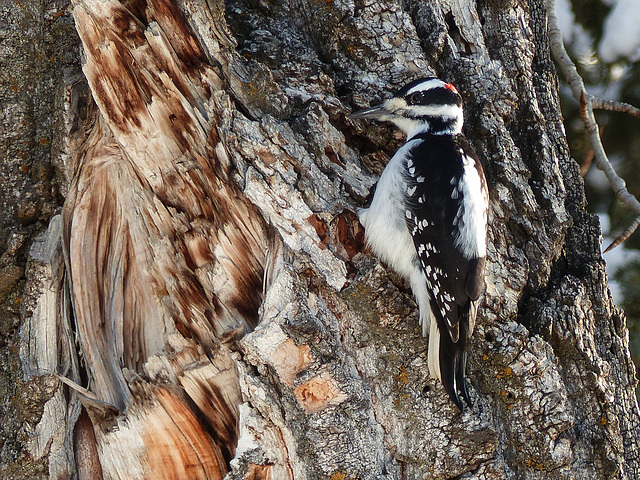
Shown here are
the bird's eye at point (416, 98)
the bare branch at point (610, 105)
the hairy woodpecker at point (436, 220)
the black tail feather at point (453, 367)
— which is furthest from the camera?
the bare branch at point (610, 105)

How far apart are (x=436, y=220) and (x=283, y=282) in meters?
0.80

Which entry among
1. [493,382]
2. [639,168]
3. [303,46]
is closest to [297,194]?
[303,46]

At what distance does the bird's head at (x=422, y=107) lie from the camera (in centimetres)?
237

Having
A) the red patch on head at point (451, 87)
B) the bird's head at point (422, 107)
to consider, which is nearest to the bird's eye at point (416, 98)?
the bird's head at point (422, 107)

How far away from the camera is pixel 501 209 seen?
7.74 feet

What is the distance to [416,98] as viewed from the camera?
8.11 ft

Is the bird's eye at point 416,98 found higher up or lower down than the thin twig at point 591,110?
higher up

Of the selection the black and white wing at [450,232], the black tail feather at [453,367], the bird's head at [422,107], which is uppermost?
the bird's head at [422,107]

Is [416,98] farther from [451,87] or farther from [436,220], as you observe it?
[436,220]

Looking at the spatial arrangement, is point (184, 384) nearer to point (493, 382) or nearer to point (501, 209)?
point (493, 382)

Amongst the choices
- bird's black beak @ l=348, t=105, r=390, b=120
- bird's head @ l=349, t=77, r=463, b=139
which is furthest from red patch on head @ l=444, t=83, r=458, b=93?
bird's black beak @ l=348, t=105, r=390, b=120

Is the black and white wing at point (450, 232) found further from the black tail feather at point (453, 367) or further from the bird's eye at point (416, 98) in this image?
the bird's eye at point (416, 98)

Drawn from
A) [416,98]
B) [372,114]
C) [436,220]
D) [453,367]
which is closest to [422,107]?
[416,98]

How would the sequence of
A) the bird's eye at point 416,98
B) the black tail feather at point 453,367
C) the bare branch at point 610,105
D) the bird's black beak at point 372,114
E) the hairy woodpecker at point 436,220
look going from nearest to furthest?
the black tail feather at point 453,367
the hairy woodpecker at point 436,220
the bird's black beak at point 372,114
the bird's eye at point 416,98
the bare branch at point 610,105
